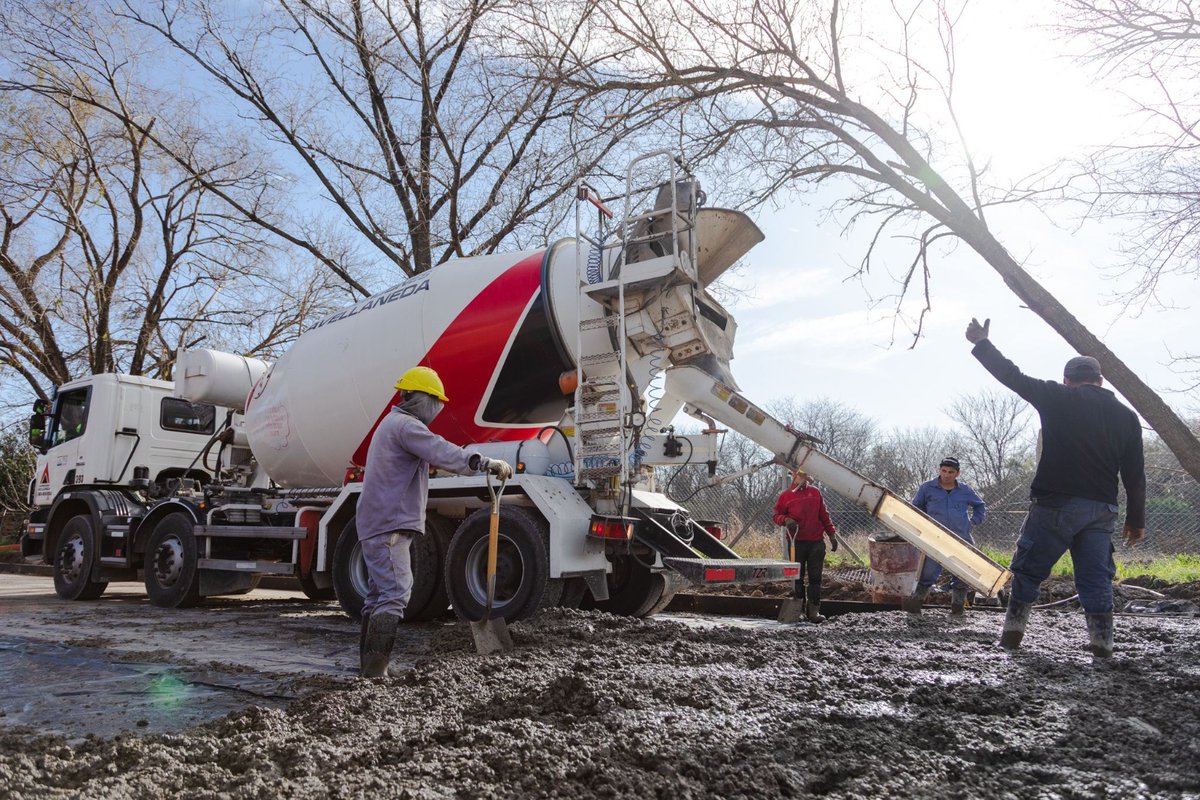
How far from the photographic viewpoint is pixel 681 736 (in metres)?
3.06

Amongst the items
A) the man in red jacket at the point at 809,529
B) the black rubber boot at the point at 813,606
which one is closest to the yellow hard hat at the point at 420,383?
the man in red jacket at the point at 809,529

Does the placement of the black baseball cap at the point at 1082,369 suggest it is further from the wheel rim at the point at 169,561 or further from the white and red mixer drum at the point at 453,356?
the wheel rim at the point at 169,561

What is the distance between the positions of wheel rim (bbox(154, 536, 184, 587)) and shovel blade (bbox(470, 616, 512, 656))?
5666 millimetres

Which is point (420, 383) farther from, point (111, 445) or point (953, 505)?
point (111, 445)

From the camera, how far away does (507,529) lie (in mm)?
6461

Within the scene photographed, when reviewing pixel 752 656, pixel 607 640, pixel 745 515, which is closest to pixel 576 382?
pixel 607 640

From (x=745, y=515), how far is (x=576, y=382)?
7.81m

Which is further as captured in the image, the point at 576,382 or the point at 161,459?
the point at 161,459

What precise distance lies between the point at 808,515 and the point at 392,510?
17.4 ft

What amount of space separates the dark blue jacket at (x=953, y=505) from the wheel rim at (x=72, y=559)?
970cm

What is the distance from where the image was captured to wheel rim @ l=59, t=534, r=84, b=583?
1052 centimetres

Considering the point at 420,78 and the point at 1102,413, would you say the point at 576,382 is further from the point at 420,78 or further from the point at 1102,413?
the point at 420,78

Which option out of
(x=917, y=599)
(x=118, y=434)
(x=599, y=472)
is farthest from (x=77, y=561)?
(x=917, y=599)

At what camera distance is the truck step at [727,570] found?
242 inches
